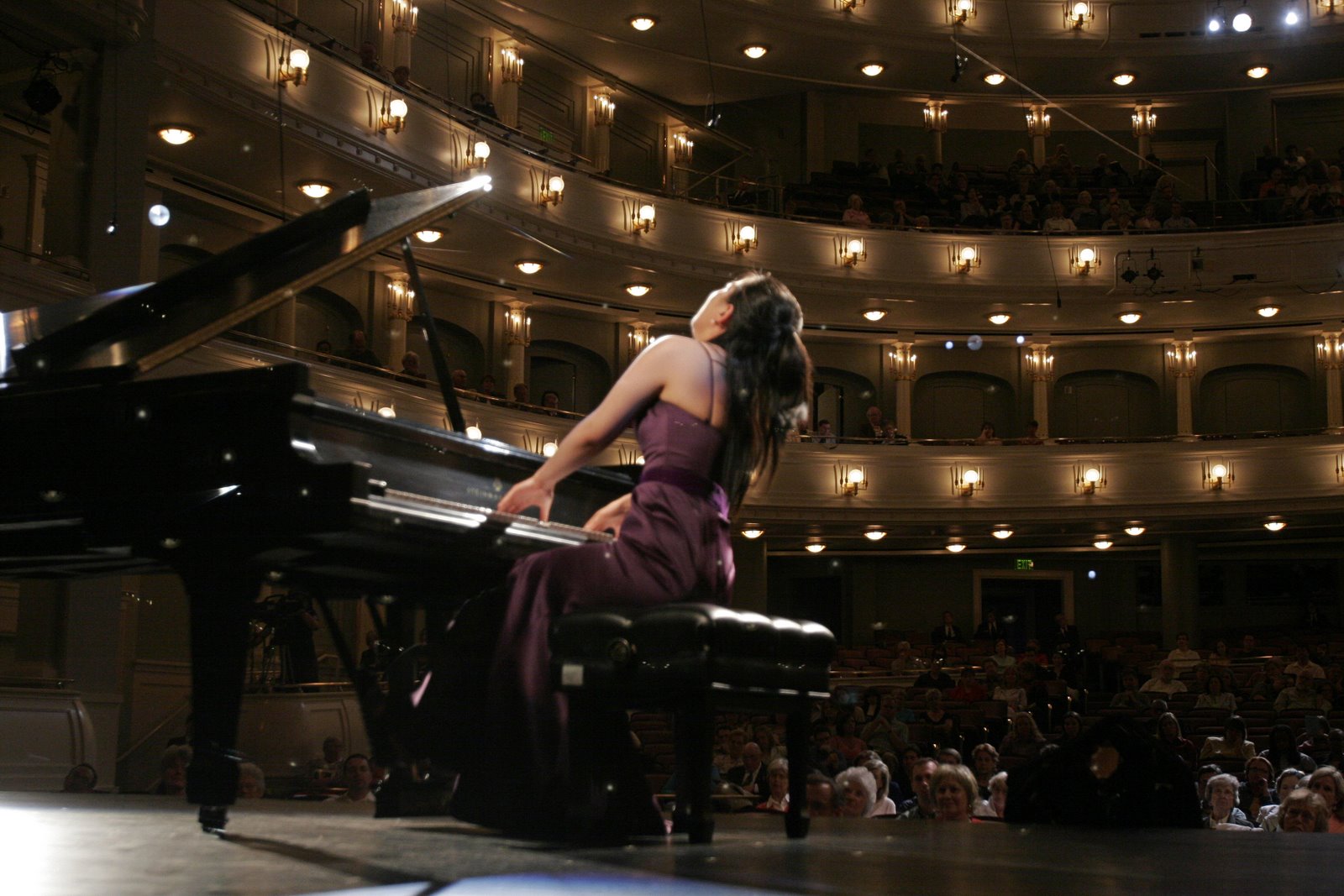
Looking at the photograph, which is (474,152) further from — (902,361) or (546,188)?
(902,361)

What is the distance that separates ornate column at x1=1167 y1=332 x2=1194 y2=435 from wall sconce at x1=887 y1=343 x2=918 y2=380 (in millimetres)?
3207

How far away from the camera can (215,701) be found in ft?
8.91

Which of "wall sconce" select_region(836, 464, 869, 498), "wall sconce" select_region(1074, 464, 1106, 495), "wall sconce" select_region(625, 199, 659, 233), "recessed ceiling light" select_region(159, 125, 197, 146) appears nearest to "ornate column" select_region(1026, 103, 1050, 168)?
"wall sconce" select_region(1074, 464, 1106, 495)

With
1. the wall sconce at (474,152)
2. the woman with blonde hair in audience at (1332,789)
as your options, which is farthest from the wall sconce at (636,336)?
the woman with blonde hair in audience at (1332,789)

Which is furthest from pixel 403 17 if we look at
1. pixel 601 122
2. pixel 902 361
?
pixel 902 361

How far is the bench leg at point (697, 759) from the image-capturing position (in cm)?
270

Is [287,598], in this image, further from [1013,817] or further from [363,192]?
[1013,817]

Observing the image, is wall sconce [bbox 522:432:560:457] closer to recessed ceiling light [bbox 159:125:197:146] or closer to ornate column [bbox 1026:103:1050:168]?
recessed ceiling light [bbox 159:125:197:146]

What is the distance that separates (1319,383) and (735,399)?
56.1ft

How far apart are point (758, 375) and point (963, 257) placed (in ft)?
45.4

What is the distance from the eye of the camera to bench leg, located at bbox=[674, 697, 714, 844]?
2697 millimetres

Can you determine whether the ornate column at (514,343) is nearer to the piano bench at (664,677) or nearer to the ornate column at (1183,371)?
the ornate column at (1183,371)

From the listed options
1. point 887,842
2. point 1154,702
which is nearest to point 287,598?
point 887,842

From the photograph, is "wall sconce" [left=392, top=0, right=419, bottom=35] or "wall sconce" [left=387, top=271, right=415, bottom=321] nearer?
"wall sconce" [left=392, top=0, right=419, bottom=35]
